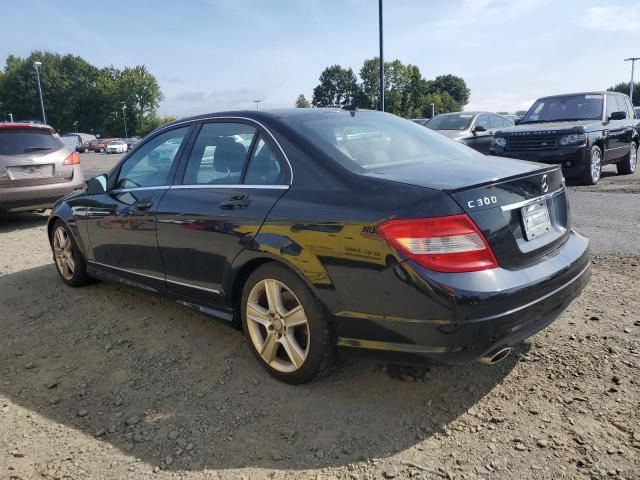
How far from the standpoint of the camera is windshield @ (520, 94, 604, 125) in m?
10.5

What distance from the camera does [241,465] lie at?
2371 mm

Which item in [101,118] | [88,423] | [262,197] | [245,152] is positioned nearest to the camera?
[88,423]

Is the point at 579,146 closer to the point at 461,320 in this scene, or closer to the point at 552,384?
the point at 552,384

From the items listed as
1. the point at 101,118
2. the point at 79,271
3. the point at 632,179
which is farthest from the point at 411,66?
the point at 79,271

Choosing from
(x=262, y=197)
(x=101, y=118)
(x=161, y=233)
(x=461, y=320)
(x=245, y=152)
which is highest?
(x=101, y=118)

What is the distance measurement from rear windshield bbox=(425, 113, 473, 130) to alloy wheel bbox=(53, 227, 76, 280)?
9400mm

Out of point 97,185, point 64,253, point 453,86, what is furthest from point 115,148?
point 453,86

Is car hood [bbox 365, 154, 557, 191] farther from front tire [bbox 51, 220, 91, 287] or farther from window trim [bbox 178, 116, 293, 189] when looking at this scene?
front tire [bbox 51, 220, 91, 287]

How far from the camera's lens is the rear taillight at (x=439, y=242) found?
91.4 inches

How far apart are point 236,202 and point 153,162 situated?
1.25 meters

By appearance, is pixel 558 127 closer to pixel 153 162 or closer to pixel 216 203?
pixel 153 162

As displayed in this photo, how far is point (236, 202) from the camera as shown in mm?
3051

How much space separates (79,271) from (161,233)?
1634mm

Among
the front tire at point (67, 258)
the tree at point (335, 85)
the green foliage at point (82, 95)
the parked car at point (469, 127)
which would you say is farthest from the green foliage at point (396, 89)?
the front tire at point (67, 258)
